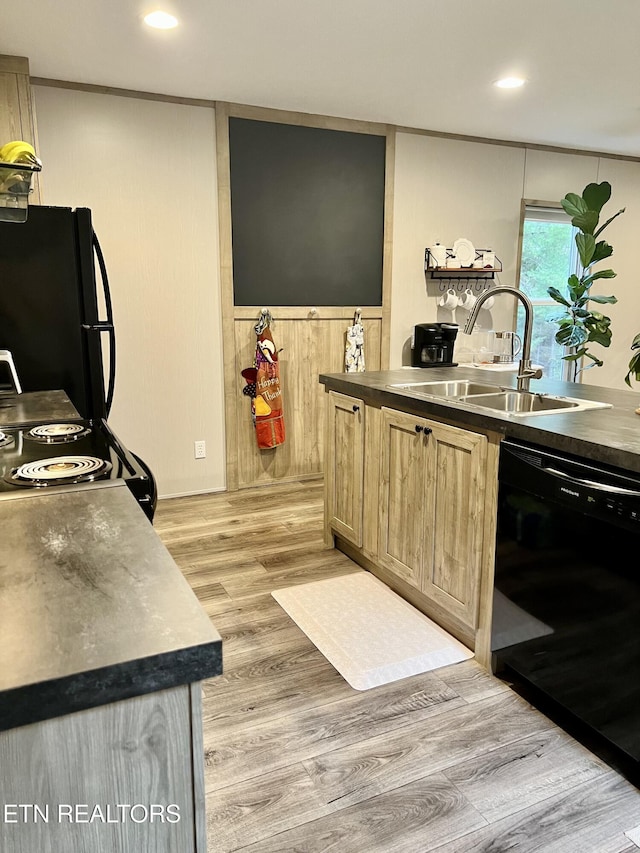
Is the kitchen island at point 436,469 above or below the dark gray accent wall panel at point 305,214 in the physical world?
below

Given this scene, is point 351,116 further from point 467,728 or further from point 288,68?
point 467,728

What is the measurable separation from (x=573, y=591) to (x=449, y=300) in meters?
3.35

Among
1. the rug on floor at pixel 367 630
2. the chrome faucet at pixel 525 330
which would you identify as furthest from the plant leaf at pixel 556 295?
the rug on floor at pixel 367 630

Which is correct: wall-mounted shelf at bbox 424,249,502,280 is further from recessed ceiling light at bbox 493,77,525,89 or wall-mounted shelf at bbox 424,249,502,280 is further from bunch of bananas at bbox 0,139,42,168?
bunch of bananas at bbox 0,139,42,168

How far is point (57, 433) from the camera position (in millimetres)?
1772

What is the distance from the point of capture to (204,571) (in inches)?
121

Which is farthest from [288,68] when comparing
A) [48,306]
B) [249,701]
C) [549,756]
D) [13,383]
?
[549,756]

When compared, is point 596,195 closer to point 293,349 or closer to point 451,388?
point 293,349

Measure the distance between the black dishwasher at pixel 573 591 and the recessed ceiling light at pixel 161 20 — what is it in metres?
2.30

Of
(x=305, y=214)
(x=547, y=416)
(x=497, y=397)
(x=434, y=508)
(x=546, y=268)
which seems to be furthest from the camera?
(x=546, y=268)

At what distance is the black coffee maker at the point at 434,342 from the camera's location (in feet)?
15.3

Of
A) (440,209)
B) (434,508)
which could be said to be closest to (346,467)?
(434,508)

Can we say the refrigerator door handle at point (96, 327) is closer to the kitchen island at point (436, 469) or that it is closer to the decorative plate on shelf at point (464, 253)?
the kitchen island at point (436, 469)

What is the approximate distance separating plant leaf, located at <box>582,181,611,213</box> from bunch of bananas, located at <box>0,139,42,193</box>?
4.30 meters
